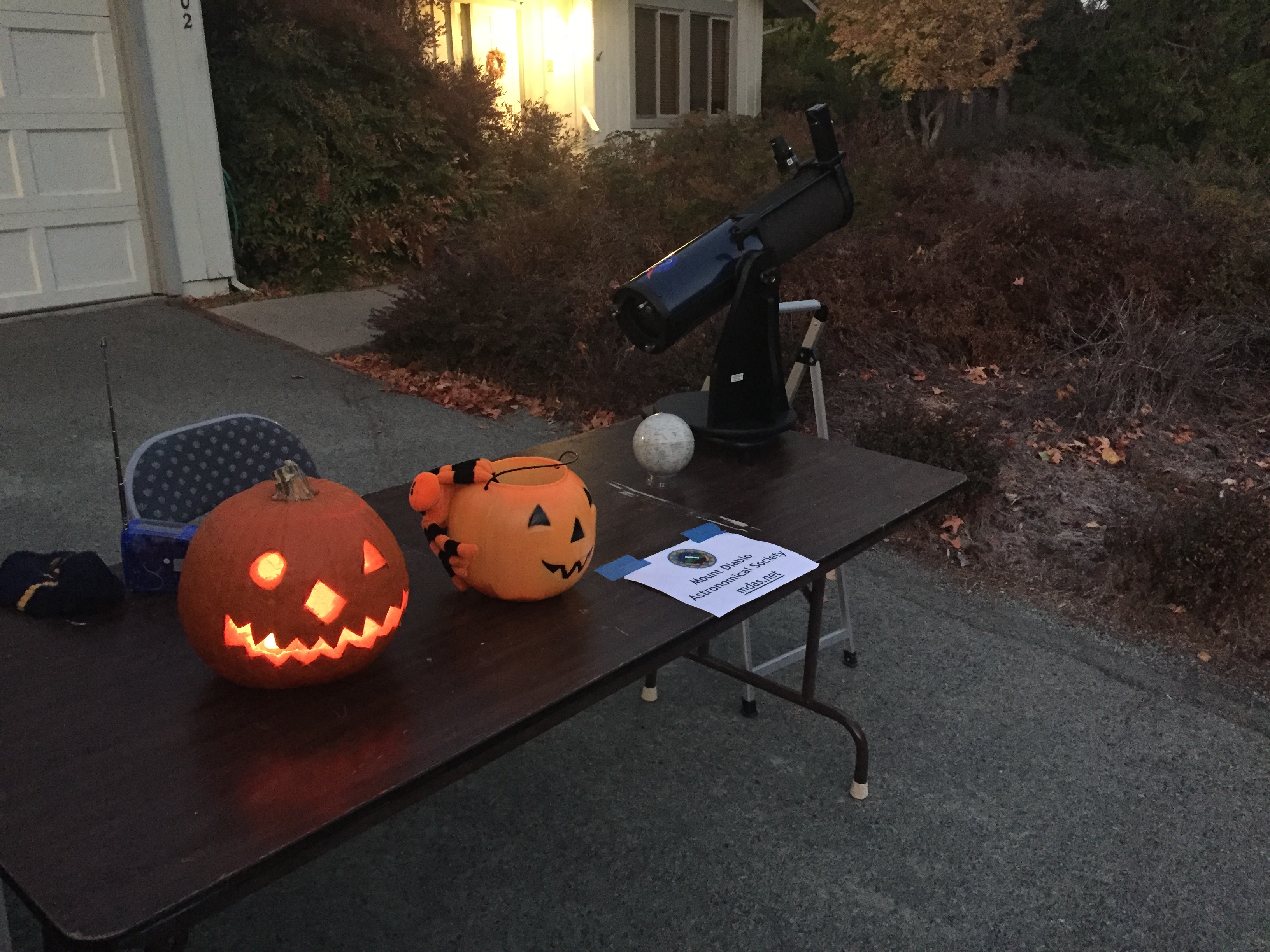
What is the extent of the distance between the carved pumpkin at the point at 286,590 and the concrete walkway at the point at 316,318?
5838 millimetres

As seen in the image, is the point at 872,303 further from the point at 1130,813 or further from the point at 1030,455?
the point at 1130,813

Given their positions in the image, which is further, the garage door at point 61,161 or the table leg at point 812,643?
the garage door at point 61,161

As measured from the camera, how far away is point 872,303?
22.6ft

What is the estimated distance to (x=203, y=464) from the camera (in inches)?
104

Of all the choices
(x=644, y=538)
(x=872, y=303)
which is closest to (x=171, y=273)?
(x=872, y=303)

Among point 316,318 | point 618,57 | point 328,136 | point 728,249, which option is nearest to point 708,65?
point 618,57

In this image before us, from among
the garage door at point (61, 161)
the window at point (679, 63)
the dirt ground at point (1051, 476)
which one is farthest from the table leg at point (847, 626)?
the window at point (679, 63)

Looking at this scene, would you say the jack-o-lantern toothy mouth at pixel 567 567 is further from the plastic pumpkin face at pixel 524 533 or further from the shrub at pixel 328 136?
the shrub at pixel 328 136

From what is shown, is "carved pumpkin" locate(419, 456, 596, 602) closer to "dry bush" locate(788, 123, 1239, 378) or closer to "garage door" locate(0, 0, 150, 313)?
"dry bush" locate(788, 123, 1239, 378)

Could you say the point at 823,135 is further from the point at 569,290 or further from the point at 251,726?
the point at 569,290

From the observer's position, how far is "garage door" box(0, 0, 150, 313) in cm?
725

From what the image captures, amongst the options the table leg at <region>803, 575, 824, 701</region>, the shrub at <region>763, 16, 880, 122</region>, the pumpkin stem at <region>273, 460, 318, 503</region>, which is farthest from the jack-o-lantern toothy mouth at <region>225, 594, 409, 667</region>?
the shrub at <region>763, 16, 880, 122</region>

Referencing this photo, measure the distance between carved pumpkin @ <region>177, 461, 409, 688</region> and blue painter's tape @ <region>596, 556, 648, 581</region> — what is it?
0.53 meters

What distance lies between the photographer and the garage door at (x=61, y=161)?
7.25 metres
